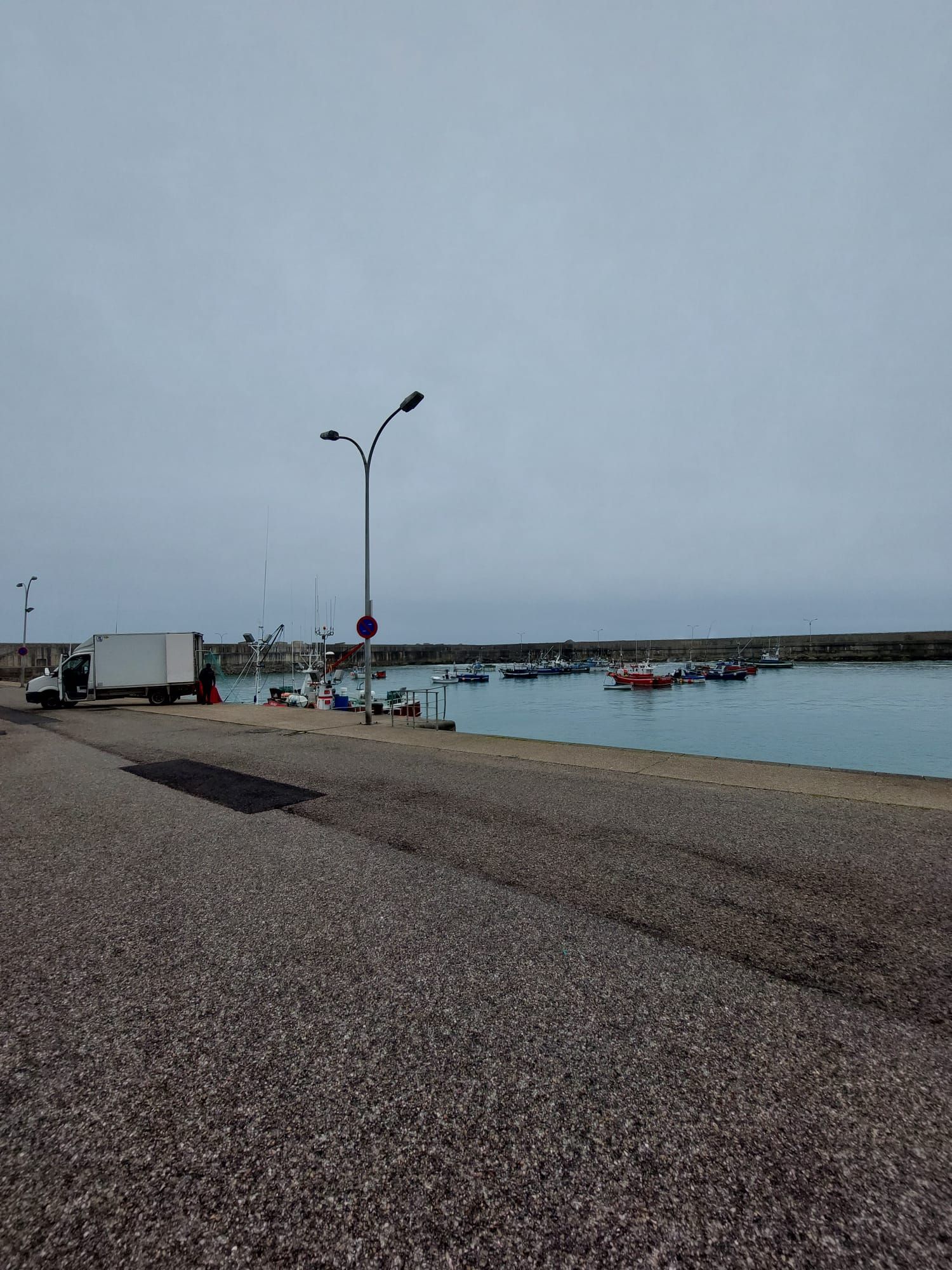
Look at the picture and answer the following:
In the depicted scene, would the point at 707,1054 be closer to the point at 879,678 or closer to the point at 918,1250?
the point at 918,1250

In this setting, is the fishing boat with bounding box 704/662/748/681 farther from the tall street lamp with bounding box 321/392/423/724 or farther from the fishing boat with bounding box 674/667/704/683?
the tall street lamp with bounding box 321/392/423/724

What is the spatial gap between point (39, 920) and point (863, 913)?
5309 millimetres

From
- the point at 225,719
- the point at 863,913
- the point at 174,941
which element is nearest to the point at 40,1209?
the point at 174,941

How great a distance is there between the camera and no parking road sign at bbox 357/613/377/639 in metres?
13.7

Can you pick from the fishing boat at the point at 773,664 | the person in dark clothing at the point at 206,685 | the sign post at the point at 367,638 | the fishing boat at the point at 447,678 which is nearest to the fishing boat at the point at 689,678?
the fishing boat at the point at 773,664

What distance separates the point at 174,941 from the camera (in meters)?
3.26

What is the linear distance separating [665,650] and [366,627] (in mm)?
154660

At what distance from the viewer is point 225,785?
744cm

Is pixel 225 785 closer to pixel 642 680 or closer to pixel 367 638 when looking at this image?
pixel 367 638

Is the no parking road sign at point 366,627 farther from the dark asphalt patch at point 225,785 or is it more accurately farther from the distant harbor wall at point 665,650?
the distant harbor wall at point 665,650

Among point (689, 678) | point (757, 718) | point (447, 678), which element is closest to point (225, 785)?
point (757, 718)

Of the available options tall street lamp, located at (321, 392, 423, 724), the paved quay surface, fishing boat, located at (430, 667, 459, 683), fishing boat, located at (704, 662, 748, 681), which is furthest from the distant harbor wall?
the paved quay surface

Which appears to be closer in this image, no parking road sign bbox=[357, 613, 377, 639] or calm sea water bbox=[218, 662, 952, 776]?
no parking road sign bbox=[357, 613, 377, 639]

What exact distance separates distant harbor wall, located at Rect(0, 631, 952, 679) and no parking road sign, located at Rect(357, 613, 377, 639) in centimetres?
7548
